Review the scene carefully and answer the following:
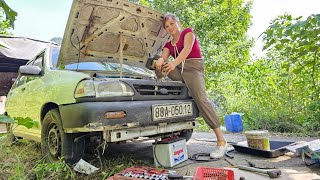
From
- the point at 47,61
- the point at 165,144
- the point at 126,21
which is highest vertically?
the point at 126,21

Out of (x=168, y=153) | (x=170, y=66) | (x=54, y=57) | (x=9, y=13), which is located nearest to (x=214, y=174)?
(x=168, y=153)

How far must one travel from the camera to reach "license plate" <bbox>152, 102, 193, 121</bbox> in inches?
105

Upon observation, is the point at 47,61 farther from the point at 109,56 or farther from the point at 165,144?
the point at 165,144

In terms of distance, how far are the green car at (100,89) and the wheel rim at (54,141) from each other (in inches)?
0.4

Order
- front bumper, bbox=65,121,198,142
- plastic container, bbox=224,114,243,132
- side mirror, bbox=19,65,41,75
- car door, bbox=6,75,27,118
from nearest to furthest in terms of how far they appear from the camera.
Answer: front bumper, bbox=65,121,198,142 → side mirror, bbox=19,65,41,75 → car door, bbox=6,75,27,118 → plastic container, bbox=224,114,243,132

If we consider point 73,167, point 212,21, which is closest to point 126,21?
point 73,167

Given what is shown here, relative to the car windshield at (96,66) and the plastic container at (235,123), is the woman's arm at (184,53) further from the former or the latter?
the plastic container at (235,123)

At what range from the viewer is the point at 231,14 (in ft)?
31.9

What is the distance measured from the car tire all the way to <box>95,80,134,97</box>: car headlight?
21.7 inches

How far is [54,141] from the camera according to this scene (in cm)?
278

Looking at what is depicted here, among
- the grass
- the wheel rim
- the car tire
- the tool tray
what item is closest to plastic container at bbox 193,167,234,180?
the grass

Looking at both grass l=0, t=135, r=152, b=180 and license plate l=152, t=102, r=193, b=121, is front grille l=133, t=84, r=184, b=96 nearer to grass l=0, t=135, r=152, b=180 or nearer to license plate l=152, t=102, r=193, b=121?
license plate l=152, t=102, r=193, b=121

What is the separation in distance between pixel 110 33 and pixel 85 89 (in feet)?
4.13

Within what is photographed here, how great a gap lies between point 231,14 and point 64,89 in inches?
335
